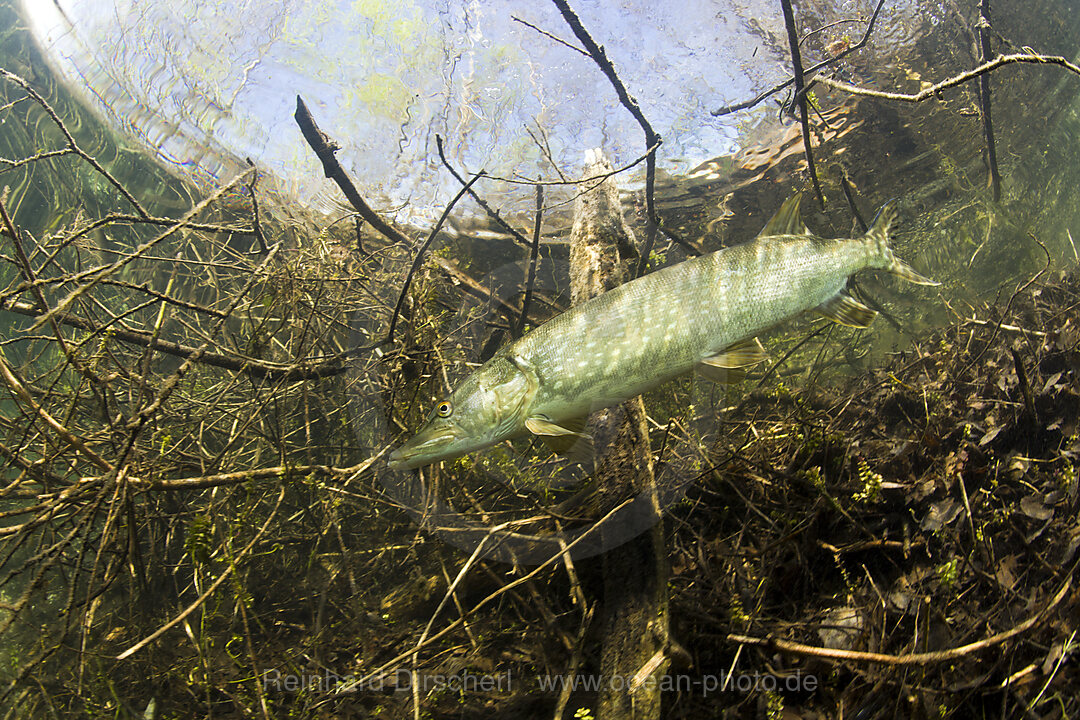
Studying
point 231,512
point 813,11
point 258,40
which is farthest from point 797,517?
point 258,40

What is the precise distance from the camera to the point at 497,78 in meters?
10.4

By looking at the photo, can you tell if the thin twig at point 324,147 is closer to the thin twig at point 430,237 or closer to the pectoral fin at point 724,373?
the thin twig at point 430,237

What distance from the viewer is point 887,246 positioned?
9.98ft

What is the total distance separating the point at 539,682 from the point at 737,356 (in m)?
2.59

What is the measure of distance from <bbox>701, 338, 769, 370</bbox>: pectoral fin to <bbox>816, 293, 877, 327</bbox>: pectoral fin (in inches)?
22.8

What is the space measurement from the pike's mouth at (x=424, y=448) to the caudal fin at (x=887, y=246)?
3014 millimetres

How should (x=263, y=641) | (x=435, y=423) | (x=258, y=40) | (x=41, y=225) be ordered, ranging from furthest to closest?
(x=41, y=225), (x=258, y=40), (x=263, y=641), (x=435, y=423)

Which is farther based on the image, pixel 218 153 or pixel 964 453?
pixel 218 153

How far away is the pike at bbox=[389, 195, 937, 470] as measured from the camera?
270cm

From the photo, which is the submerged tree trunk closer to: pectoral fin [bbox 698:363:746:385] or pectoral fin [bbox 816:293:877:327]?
pectoral fin [bbox 698:363:746:385]

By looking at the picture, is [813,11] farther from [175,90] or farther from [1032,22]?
[175,90]

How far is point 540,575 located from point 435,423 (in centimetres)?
169

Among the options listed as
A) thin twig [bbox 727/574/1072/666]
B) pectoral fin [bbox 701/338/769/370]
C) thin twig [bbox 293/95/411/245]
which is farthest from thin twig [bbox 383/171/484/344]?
thin twig [bbox 727/574/1072/666]

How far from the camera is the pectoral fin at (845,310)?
9.53 feet
